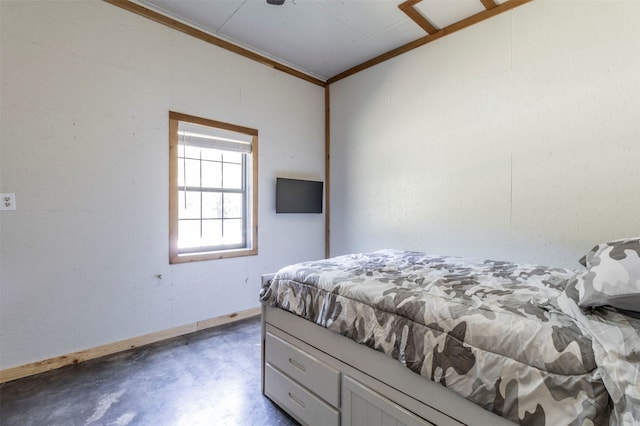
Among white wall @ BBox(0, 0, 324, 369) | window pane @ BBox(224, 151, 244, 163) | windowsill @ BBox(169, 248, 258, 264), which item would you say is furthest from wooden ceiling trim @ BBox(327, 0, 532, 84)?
windowsill @ BBox(169, 248, 258, 264)

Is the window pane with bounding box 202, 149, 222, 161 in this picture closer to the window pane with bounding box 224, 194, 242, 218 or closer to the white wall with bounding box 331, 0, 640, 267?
the window pane with bounding box 224, 194, 242, 218

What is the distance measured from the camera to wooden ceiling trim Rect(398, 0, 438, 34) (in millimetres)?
2652

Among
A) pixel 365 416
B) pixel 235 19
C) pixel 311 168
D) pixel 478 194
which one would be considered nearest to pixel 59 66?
pixel 235 19

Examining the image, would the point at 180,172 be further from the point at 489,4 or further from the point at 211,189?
the point at 489,4

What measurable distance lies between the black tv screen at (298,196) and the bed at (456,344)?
184 centimetres

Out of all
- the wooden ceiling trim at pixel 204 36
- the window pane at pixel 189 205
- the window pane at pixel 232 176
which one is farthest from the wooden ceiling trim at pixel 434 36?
the window pane at pixel 189 205

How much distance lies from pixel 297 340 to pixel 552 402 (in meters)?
1.20

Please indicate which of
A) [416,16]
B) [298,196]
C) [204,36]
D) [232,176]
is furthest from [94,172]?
[416,16]


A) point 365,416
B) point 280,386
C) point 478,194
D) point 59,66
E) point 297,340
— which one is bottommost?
point 280,386

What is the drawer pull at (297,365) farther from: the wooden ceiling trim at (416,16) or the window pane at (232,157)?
the wooden ceiling trim at (416,16)

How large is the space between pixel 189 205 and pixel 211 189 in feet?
Result: 0.99

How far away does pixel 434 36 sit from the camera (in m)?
3.07

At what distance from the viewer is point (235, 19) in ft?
9.34

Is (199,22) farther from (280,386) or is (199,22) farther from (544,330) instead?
(544,330)
